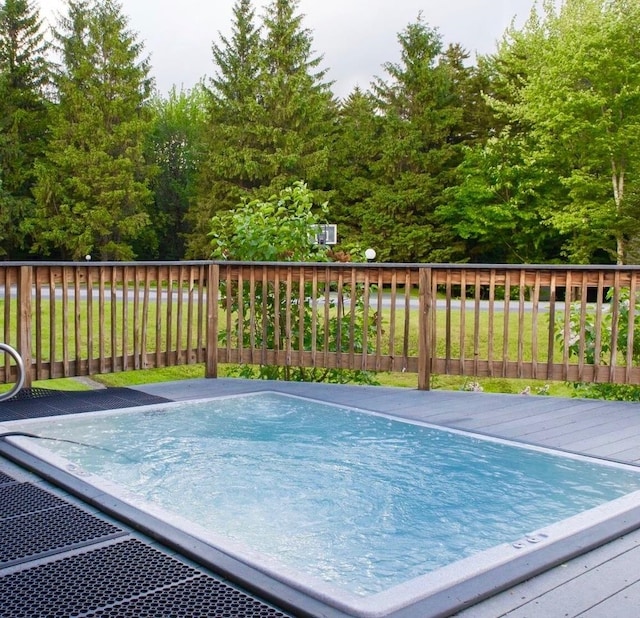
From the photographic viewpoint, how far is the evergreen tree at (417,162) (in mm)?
22422

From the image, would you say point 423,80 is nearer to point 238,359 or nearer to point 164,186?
point 164,186

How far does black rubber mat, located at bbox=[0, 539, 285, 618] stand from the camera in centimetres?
183

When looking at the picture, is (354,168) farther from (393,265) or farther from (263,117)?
(393,265)

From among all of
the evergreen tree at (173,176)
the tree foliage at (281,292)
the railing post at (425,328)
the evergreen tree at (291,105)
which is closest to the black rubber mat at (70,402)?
the tree foliage at (281,292)

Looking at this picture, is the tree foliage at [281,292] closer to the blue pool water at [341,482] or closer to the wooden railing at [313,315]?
the wooden railing at [313,315]

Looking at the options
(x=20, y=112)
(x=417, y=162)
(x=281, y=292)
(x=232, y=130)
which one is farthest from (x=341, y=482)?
(x=20, y=112)

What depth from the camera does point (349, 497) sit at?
9.70 ft

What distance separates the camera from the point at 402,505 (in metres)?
2.88

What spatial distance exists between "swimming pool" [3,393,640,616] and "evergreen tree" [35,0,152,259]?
21061 millimetres

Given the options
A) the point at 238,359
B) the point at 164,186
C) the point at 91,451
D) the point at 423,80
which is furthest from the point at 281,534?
the point at 164,186

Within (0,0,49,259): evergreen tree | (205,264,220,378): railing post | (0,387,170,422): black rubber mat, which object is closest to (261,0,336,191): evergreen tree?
(0,0,49,259): evergreen tree

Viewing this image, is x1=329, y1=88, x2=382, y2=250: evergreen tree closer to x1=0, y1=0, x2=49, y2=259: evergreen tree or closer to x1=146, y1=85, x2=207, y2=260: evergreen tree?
x1=146, y1=85, x2=207, y2=260: evergreen tree

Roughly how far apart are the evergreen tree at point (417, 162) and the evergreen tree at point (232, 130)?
4.41 m

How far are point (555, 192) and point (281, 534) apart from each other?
65.2ft
